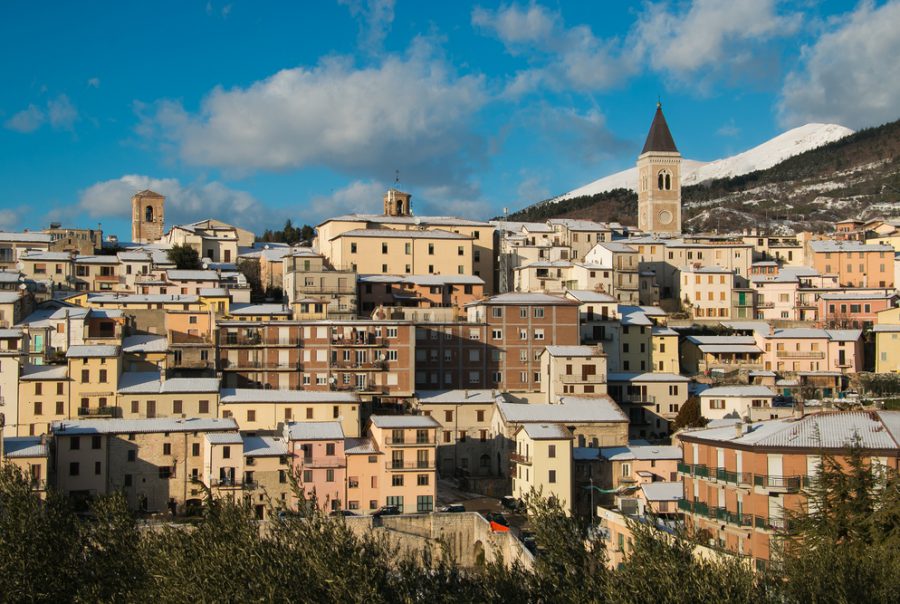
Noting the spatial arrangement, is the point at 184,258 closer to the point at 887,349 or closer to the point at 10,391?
the point at 10,391

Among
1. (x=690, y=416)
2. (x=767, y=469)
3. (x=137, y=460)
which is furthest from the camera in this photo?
(x=690, y=416)

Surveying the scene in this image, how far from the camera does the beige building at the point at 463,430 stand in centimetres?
6406

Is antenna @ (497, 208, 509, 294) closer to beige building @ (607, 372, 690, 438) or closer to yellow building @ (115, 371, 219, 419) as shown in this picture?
beige building @ (607, 372, 690, 438)

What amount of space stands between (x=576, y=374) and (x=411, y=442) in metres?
15.1

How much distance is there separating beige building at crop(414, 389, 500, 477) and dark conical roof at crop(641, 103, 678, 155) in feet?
234

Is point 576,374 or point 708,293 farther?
point 708,293

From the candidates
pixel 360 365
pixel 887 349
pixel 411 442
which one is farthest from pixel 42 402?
pixel 887 349

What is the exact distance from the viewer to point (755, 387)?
69312mm

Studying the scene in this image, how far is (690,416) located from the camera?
68375 mm

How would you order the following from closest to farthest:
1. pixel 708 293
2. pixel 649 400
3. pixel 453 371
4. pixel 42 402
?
pixel 42 402 < pixel 453 371 < pixel 649 400 < pixel 708 293

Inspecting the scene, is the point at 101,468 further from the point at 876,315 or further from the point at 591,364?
the point at 876,315

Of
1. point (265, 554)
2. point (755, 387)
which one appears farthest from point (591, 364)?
point (265, 554)

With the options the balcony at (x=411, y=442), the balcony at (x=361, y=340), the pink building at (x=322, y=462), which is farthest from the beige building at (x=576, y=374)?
the pink building at (x=322, y=462)

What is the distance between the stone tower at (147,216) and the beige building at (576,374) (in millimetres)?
65515
